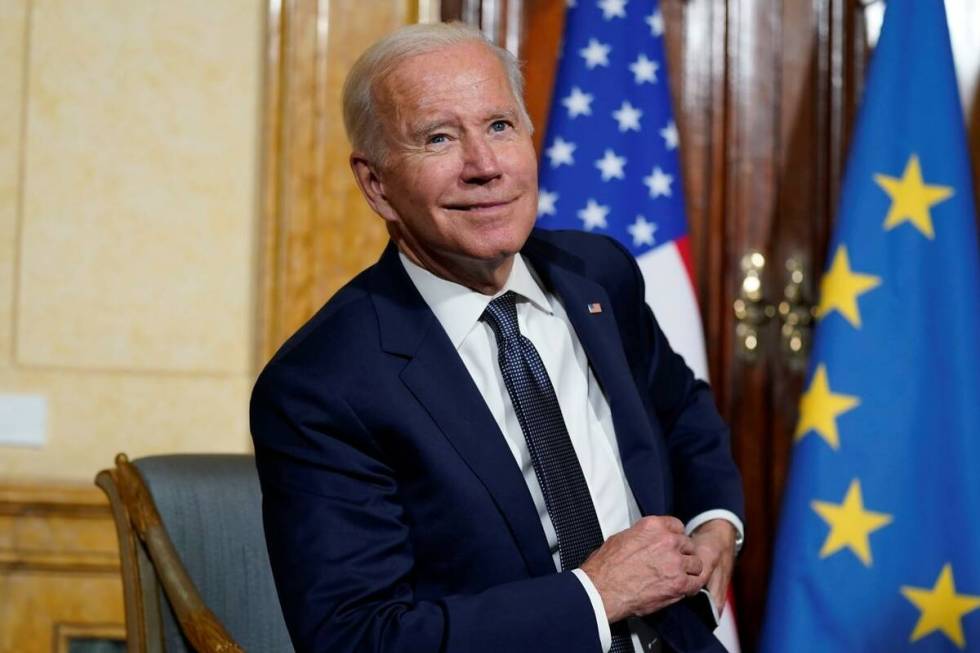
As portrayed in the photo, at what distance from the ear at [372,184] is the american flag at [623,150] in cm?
144

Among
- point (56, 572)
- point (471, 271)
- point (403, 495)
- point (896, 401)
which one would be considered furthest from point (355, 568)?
A: point (56, 572)

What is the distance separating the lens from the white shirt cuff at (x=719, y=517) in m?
2.09

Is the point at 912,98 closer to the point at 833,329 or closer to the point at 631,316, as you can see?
the point at 833,329

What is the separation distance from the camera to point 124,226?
11.2ft

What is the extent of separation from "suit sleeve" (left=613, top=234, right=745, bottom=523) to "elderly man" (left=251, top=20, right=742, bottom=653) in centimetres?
5

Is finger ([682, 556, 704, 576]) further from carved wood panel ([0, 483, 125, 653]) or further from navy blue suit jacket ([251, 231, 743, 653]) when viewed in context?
carved wood panel ([0, 483, 125, 653])

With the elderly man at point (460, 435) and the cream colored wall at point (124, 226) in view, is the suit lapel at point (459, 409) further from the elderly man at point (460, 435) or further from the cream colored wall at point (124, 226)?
the cream colored wall at point (124, 226)

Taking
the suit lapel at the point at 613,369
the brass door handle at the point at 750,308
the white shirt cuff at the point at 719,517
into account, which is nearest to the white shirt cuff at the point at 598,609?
the suit lapel at the point at 613,369

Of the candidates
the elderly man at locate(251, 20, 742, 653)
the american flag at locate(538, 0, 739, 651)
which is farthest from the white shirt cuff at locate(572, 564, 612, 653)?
the american flag at locate(538, 0, 739, 651)

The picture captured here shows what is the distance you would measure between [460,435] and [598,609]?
0.31 metres

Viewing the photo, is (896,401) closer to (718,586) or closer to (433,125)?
(718,586)

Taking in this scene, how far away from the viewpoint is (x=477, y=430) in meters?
1.83

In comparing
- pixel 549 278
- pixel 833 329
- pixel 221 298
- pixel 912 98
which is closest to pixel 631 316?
pixel 549 278

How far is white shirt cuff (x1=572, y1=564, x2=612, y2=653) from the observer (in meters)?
1.73
